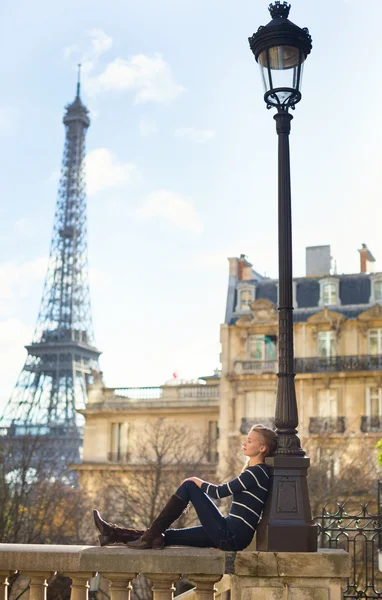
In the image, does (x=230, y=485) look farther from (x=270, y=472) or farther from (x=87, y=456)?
(x=87, y=456)

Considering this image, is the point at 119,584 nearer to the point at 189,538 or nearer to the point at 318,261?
the point at 189,538

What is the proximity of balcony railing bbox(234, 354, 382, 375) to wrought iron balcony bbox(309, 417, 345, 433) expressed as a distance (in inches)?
96.9

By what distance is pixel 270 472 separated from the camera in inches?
278

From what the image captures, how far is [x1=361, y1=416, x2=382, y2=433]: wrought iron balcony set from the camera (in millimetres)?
41631

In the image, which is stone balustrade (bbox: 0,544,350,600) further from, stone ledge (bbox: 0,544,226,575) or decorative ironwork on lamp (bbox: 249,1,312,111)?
decorative ironwork on lamp (bbox: 249,1,312,111)

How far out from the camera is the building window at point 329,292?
4572 centimetres

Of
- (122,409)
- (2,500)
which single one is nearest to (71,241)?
(122,409)

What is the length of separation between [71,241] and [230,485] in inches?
4005

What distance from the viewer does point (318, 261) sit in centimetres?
4906

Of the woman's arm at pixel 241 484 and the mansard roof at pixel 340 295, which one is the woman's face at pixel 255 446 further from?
the mansard roof at pixel 340 295

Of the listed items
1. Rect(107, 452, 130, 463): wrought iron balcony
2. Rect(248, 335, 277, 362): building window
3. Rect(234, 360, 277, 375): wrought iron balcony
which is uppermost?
Rect(248, 335, 277, 362): building window

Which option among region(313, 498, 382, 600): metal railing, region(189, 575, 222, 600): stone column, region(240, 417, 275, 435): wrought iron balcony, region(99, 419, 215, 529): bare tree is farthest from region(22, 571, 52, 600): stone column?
region(240, 417, 275, 435): wrought iron balcony

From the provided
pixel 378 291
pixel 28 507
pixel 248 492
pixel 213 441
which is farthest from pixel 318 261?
pixel 248 492

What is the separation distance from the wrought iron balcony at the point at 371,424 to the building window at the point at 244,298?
951 centimetres
